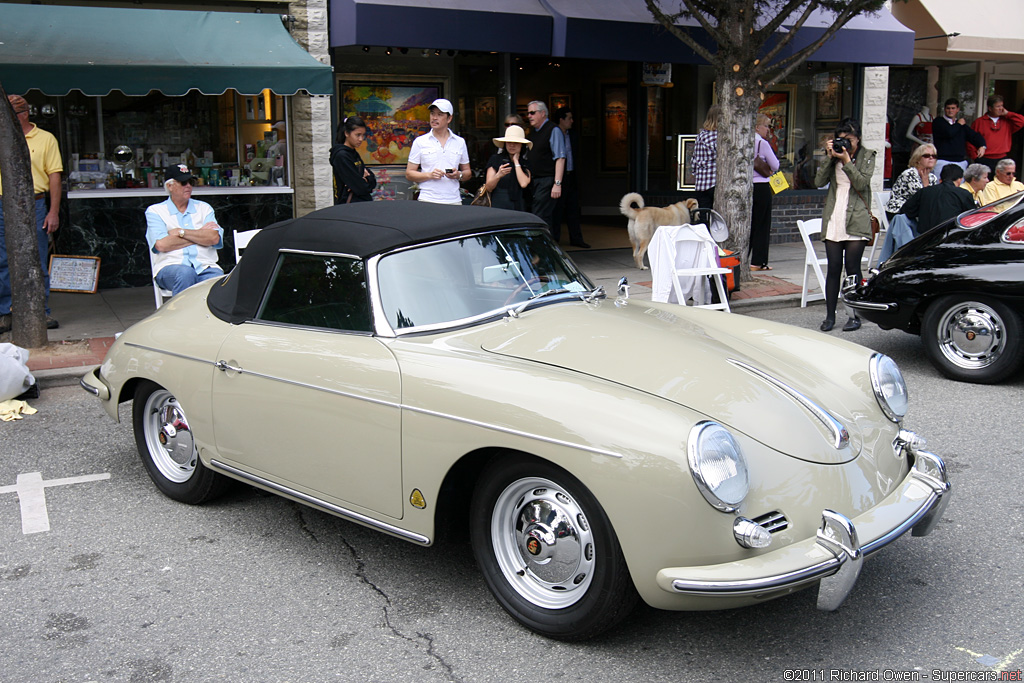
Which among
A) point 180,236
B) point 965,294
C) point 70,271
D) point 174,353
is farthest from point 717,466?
point 70,271

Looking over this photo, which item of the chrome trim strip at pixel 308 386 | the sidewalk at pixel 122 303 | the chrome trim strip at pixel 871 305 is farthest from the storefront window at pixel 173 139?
the chrome trim strip at pixel 308 386

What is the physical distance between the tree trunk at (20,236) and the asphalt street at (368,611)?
336 cm

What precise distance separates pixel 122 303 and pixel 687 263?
233 inches

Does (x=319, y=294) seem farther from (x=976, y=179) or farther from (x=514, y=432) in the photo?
(x=976, y=179)

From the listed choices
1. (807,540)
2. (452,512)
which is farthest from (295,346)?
(807,540)

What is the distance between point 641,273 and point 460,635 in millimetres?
8698

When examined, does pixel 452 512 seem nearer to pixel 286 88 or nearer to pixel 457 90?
pixel 286 88

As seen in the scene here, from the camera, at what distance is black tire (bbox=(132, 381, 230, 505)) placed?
4.67 m

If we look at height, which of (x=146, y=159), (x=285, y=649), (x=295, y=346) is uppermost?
(x=146, y=159)

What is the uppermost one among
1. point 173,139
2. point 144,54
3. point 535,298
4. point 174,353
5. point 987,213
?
point 144,54

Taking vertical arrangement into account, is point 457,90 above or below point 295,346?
above

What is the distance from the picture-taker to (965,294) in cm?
675

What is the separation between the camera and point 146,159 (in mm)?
11180

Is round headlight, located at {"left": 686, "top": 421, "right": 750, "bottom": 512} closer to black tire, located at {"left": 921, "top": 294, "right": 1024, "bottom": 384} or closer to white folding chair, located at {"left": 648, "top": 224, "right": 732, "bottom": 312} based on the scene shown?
black tire, located at {"left": 921, "top": 294, "right": 1024, "bottom": 384}
